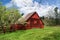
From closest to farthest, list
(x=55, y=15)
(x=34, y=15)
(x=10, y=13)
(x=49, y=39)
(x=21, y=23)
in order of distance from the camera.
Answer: (x=49, y=39), (x=10, y=13), (x=21, y=23), (x=34, y=15), (x=55, y=15)

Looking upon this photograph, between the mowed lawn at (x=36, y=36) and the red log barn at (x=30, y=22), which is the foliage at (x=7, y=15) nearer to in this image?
the red log barn at (x=30, y=22)

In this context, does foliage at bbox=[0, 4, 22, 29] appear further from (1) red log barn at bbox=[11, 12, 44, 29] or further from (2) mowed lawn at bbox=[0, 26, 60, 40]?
(2) mowed lawn at bbox=[0, 26, 60, 40]

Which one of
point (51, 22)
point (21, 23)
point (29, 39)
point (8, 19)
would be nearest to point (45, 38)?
point (29, 39)

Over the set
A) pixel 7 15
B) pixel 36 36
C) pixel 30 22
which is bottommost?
pixel 36 36

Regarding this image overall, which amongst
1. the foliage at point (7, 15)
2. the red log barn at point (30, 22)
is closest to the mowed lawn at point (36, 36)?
the foliage at point (7, 15)

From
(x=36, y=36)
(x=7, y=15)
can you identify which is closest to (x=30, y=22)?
(x=7, y=15)

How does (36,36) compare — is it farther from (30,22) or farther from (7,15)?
(30,22)

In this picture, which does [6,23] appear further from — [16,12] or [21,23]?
[21,23]

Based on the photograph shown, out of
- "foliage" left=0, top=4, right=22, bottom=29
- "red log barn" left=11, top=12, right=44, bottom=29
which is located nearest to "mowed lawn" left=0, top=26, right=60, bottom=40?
"foliage" left=0, top=4, right=22, bottom=29

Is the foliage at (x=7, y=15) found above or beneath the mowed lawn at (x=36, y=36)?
above

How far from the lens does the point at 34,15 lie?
3650cm

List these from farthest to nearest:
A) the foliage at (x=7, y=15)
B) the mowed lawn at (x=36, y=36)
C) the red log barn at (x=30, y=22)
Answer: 1. the red log barn at (x=30, y=22)
2. the foliage at (x=7, y=15)
3. the mowed lawn at (x=36, y=36)

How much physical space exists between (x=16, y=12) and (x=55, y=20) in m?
32.7

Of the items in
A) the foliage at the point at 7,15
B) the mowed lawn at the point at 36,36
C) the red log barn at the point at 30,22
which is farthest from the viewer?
the red log barn at the point at 30,22
